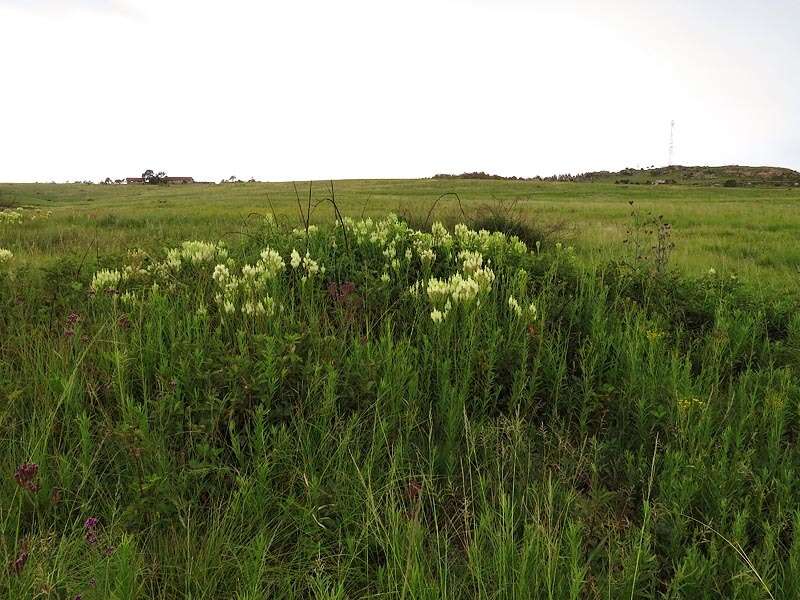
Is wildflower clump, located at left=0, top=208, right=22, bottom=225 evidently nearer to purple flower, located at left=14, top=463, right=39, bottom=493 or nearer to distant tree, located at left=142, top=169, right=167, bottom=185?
purple flower, located at left=14, top=463, right=39, bottom=493

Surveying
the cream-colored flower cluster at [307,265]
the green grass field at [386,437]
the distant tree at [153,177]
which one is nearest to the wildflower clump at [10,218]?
the green grass field at [386,437]

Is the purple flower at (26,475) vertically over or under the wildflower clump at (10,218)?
under

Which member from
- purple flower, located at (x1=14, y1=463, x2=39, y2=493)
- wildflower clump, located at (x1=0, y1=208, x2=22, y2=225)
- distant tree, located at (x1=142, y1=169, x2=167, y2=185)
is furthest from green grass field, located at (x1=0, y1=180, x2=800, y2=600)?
distant tree, located at (x1=142, y1=169, x2=167, y2=185)

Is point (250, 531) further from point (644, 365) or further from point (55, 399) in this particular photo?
point (644, 365)

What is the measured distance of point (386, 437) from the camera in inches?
106

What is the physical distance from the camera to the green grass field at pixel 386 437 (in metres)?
2.07

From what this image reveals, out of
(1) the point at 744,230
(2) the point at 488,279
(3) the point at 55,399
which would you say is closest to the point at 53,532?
(3) the point at 55,399

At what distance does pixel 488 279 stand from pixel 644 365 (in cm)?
134

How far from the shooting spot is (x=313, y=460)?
2643 millimetres

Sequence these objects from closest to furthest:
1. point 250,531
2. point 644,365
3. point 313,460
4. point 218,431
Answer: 1. point 250,531
2. point 313,460
3. point 218,431
4. point 644,365

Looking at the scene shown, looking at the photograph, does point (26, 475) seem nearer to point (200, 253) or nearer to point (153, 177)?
point (200, 253)

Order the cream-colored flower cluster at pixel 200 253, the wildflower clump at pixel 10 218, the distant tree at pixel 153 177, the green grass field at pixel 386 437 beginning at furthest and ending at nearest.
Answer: the distant tree at pixel 153 177
the wildflower clump at pixel 10 218
the cream-colored flower cluster at pixel 200 253
the green grass field at pixel 386 437

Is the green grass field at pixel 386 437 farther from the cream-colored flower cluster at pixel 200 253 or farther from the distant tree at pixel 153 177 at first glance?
the distant tree at pixel 153 177

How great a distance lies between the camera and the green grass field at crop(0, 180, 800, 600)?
207cm
